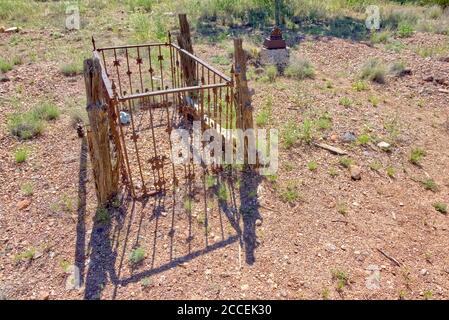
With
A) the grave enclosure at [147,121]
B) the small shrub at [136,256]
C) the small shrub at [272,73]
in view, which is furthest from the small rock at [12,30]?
the small shrub at [136,256]

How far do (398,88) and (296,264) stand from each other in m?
5.16

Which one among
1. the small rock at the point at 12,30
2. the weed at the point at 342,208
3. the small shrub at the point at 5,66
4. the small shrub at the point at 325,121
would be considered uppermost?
the small rock at the point at 12,30

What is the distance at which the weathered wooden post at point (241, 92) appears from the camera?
3.93 metres

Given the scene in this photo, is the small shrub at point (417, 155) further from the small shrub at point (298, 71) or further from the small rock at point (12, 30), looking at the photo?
the small rock at point (12, 30)

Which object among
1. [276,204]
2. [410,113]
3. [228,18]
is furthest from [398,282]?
[228,18]

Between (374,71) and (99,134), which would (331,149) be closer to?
(99,134)

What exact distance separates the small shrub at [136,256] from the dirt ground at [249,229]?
49 mm

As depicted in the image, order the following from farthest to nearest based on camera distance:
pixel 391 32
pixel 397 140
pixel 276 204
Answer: pixel 391 32
pixel 397 140
pixel 276 204

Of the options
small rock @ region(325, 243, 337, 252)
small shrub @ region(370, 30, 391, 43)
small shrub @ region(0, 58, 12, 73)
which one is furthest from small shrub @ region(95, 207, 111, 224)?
small shrub @ region(370, 30, 391, 43)

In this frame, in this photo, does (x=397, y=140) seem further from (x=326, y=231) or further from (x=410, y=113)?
(x=326, y=231)

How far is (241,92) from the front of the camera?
158 inches

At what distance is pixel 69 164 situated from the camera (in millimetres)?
4547

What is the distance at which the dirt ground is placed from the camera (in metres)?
3.04

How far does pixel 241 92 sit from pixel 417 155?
2.65 meters
